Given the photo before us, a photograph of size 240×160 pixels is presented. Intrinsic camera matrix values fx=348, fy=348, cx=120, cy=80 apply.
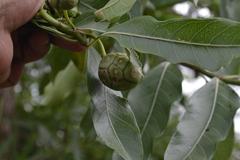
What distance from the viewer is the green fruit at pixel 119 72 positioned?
763mm

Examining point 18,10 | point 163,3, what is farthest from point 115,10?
point 163,3

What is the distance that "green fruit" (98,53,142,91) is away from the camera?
763 millimetres

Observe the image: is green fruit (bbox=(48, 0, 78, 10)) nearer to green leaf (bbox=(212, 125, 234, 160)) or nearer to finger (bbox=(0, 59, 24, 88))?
finger (bbox=(0, 59, 24, 88))

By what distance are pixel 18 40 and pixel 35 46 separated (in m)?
0.12

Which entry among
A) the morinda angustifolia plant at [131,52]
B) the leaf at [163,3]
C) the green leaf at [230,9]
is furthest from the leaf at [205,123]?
the green leaf at [230,9]

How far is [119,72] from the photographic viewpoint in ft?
2.50

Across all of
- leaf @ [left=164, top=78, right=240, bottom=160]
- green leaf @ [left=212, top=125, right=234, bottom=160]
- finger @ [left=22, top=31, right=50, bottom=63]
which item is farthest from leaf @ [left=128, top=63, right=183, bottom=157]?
finger @ [left=22, top=31, right=50, bottom=63]

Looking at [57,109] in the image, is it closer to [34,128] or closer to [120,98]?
[34,128]

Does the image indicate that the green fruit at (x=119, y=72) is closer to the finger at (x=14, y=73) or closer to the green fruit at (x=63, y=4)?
the green fruit at (x=63, y=4)

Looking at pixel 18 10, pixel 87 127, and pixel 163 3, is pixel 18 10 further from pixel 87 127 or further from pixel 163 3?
pixel 163 3

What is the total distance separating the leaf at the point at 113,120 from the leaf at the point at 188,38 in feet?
0.46

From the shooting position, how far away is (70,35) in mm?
787

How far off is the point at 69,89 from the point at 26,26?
0.70 metres

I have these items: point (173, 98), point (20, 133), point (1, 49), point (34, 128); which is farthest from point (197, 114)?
point (20, 133)
